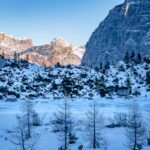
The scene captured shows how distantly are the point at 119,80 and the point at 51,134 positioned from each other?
11863cm

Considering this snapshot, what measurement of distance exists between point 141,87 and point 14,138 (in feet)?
368

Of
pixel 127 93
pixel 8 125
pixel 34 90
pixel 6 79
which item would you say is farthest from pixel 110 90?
pixel 8 125

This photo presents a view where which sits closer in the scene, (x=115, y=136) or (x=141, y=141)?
(x=141, y=141)

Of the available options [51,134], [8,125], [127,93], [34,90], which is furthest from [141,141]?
[34,90]

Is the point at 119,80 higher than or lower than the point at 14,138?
higher

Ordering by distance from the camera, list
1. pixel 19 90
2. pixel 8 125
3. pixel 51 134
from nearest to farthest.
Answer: pixel 51 134
pixel 8 125
pixel 19 90

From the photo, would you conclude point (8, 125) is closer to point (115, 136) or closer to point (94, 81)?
point (115, 136)

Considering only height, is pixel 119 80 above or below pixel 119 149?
above

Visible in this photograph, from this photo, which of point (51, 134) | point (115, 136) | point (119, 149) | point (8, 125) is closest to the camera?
point (119, 149)

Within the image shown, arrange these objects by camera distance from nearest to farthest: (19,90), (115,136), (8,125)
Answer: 1. (115,136)
2. (8,125)
3. (19,90)

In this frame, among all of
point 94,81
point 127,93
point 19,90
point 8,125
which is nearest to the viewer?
point 8,125

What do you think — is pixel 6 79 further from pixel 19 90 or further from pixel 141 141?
pixel 141 141

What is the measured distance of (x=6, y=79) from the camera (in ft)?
646

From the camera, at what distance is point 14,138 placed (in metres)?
71.7
